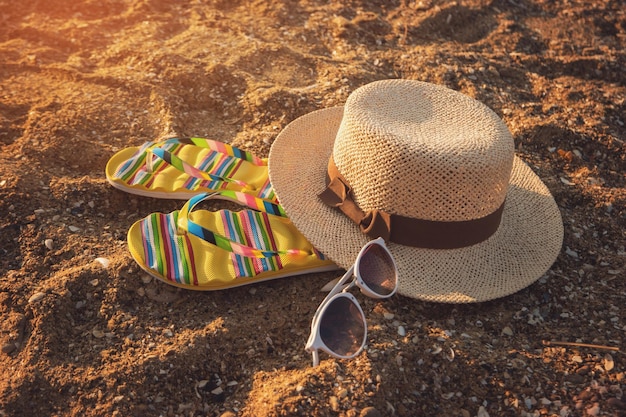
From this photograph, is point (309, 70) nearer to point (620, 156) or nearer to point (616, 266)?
Result: point (620, 156)

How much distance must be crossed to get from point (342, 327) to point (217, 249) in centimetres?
76

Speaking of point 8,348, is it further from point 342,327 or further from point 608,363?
point 608,363

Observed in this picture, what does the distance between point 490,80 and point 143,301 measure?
8.24ft

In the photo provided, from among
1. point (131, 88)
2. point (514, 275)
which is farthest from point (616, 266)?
point (131, 88)

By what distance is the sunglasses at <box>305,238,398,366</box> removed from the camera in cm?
202

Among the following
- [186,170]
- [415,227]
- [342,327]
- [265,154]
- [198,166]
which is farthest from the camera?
[265,154]

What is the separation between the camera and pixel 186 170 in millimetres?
3039

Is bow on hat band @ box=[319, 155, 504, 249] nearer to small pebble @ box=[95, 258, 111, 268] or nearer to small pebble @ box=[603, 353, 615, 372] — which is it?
small pebble @ box=[603, 353, 615, 372]

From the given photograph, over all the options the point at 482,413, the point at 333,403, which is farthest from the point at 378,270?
the point at 482,413

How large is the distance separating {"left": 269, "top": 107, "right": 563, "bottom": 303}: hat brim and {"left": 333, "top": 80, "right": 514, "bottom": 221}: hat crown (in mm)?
157

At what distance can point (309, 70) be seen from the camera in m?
3.95

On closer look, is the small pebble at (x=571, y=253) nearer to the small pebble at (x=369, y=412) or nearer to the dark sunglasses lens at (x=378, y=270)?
the dark sunglasses lens at (x=378, y=270)

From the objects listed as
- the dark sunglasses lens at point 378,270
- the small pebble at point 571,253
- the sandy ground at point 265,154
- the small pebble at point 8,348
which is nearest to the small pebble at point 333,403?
the sandy ground at point 265,154

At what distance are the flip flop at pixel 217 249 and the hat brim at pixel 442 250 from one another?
Result: 15 centimetres
